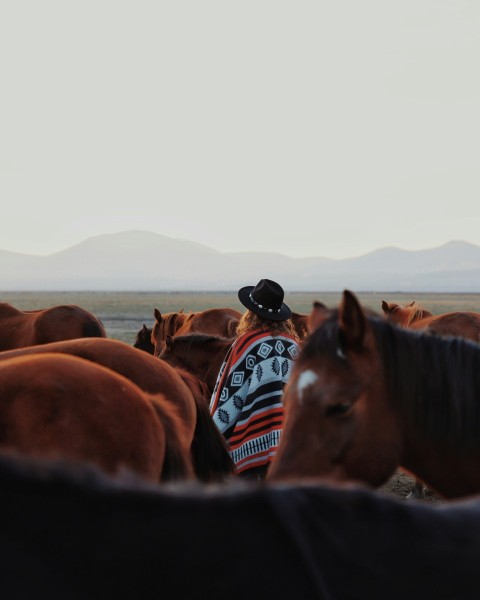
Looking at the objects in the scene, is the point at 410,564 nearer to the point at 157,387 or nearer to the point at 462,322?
the point at 157,387

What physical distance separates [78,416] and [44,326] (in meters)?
7.24

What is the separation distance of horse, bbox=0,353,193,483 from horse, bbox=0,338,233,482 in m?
0.31

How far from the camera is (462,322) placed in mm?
8742

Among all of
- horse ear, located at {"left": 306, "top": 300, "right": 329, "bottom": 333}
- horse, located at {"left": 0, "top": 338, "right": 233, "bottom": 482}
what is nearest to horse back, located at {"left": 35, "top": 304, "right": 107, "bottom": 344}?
horse, located at {"left": 0, "top": 338, "right": 233, "bottom": 482}

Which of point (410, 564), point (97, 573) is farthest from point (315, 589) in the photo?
point (97, 573)

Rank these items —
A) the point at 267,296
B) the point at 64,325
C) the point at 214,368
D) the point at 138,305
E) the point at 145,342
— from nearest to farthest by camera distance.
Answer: the point at 267,296 < the point at 214,368 < the point at 64,325 < the point at 145,342 < the point at 138,305

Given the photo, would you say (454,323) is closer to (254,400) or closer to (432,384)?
(254,400)

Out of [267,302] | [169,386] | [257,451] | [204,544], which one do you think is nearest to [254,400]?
[257,451]

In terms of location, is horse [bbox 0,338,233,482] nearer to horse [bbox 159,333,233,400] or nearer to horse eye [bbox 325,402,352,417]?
horse eye [bbox 325,402,352,417]

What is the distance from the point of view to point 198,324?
33.3ft

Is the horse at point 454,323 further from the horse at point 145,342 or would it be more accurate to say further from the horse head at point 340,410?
the horse head at point 340,410

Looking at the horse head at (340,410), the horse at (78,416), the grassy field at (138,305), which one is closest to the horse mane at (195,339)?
the horse at (78,416)

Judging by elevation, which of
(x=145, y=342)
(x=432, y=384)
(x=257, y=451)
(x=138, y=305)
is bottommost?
(x=138, y=305)

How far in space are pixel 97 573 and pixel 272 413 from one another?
144 inches
